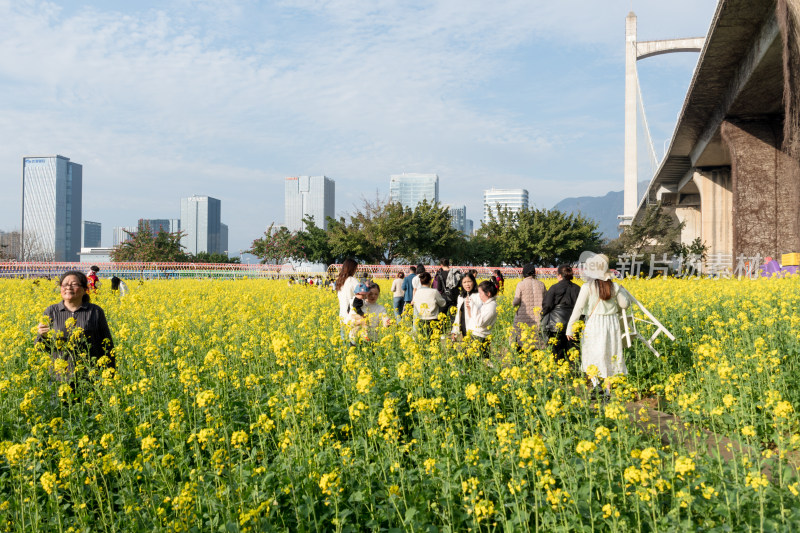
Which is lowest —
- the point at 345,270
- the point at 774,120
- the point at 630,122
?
the point at 345,270

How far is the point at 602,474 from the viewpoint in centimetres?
355

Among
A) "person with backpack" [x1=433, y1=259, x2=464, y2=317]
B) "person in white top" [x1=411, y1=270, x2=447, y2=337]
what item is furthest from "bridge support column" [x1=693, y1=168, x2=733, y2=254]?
"person in white top" [x1=411, y1=270, x2=447, y2=337]

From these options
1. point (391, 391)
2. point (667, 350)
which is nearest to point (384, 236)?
point (667, 350)

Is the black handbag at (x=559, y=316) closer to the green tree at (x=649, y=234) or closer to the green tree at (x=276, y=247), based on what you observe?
the green tree at (x=649, y=234)

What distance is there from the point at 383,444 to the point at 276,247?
193 ft

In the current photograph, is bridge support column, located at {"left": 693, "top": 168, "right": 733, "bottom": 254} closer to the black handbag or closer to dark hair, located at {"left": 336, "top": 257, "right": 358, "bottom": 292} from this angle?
the black handbag

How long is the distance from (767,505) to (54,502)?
400cm

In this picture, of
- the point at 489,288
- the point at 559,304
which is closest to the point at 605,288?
the point at 559,304

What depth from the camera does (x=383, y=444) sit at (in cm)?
386

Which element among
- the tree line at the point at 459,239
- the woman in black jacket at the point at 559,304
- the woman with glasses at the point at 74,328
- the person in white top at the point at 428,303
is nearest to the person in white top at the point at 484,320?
the woman in black jacket at the point at 559,304

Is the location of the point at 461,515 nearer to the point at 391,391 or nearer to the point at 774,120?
the point at 391,391

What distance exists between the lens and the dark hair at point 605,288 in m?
6.21

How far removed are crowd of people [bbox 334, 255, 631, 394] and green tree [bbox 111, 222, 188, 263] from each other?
4954 cm

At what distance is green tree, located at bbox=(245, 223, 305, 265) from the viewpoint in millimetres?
59400
